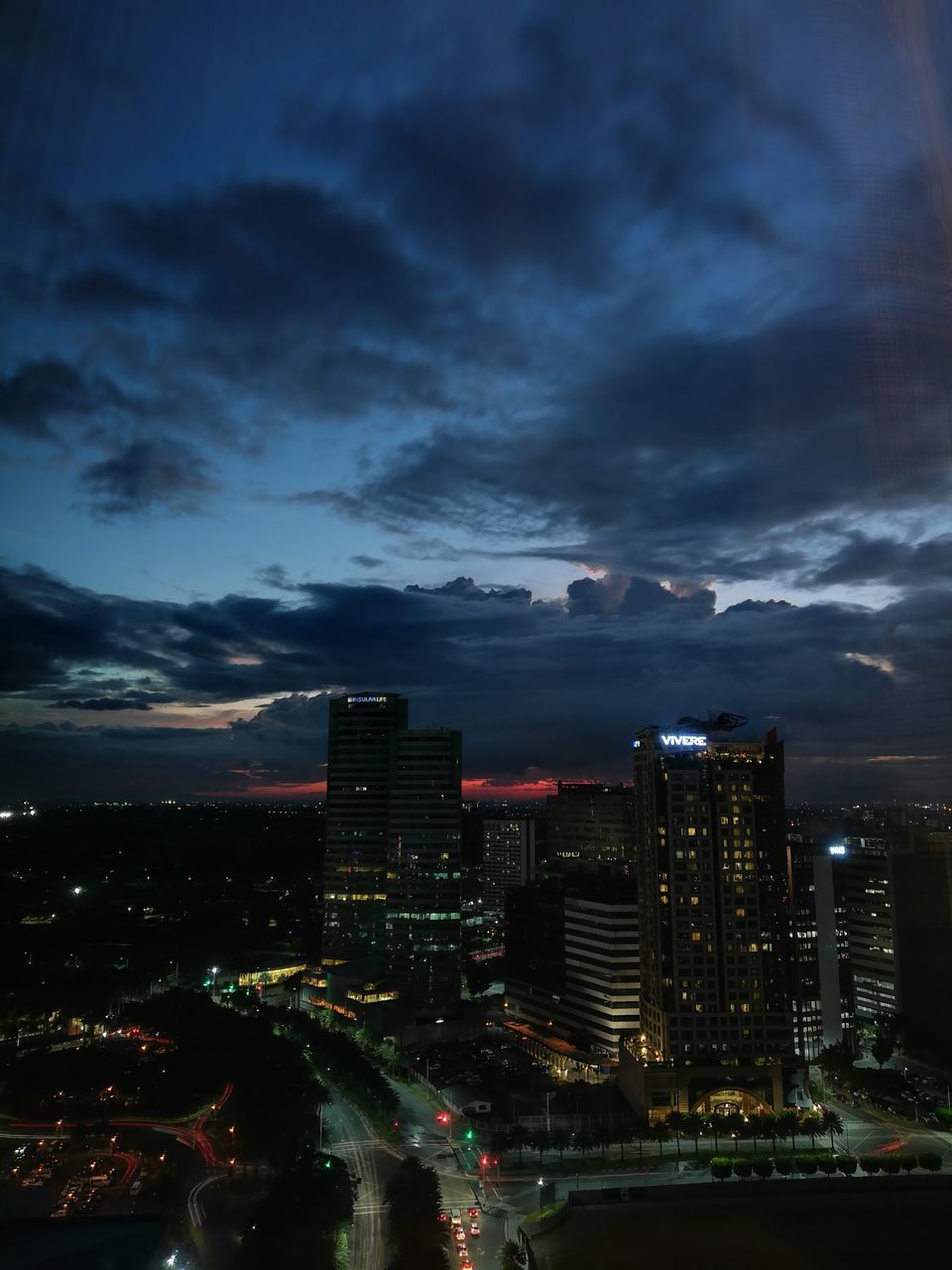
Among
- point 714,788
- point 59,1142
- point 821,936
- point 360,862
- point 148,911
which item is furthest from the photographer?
point 148,911

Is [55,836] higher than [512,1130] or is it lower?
higher

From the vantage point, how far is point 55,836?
184 ft

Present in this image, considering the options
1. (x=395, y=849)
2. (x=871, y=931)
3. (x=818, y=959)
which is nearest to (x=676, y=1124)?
(x=818, y=959)

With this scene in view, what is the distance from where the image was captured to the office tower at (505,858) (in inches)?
2287

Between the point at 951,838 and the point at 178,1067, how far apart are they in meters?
25.7

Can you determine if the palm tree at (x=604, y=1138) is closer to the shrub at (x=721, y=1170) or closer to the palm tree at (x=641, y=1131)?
the palm tree at (x=641, y=1131)

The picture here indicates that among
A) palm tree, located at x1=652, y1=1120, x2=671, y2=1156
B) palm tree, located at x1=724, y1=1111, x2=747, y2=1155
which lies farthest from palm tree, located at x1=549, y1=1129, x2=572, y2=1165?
palm tree, located at x1=724, y1=1111, x2=747, y2=1155

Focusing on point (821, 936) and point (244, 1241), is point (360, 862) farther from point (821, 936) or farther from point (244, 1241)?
point (244, 1241)

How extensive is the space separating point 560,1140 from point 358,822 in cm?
1868

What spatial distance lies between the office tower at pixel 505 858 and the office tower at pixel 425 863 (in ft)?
87.0

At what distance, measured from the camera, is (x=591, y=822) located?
4475 cm

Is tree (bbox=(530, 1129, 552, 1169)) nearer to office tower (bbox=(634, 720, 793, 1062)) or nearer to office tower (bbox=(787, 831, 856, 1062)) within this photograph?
office tower (bbox=(634, 720, 793, 1062))

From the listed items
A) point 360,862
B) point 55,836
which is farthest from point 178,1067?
point 55,836

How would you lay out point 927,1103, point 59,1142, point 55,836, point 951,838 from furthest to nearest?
1. point 55,836
2. point 951,838
3. point 927,1103
4. point 59,1142
